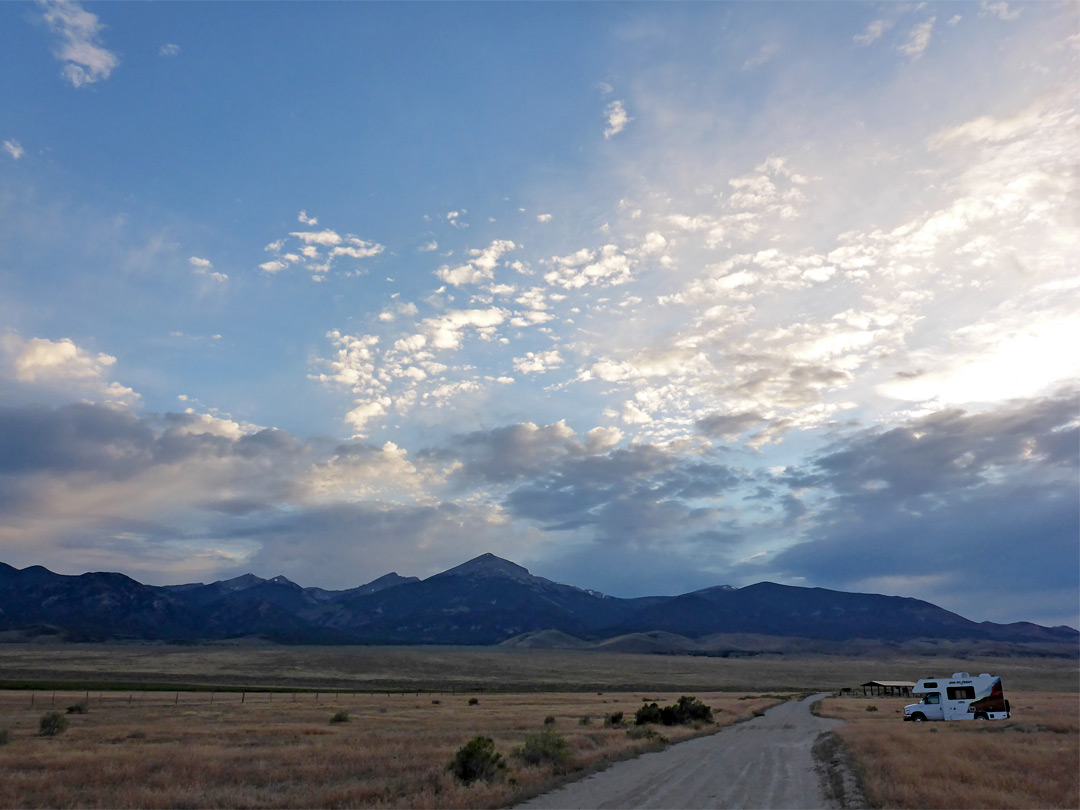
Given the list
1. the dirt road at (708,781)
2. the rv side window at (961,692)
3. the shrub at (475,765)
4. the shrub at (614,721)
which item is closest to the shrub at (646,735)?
the dirt road at (708,781)

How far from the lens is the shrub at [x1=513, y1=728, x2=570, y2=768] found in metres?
23.7

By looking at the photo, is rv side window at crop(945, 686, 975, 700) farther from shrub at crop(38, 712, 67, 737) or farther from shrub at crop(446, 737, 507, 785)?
shrub at crop(38, 712, 67, 737)

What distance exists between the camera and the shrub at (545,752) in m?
23.7

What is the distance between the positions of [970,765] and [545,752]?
44.9 ft

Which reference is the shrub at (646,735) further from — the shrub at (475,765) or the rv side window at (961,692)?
the rv side window at (961,692)

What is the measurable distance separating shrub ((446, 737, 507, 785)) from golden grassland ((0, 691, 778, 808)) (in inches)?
21.5

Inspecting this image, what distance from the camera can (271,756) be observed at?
25.6 metres

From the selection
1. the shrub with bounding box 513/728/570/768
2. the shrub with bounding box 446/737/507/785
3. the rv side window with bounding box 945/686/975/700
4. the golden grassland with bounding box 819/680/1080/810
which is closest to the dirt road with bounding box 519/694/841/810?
the shrub with bounding box 513/728/570/768

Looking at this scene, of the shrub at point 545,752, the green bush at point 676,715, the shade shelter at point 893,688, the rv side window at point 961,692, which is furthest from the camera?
the shade shelter at point 893,688

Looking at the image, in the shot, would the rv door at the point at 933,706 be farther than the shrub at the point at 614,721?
Yes

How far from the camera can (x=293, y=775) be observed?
2183cm

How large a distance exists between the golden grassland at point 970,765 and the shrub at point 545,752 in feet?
31.0

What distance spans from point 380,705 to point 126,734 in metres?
26.1

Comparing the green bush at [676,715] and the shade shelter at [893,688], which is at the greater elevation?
the green bush at [676,715]
